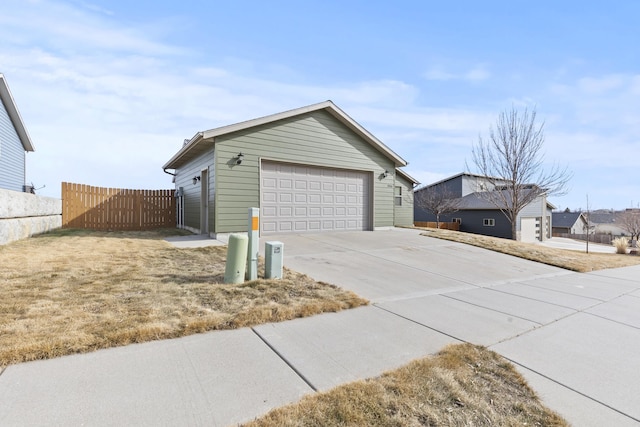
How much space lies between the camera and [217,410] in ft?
6.50

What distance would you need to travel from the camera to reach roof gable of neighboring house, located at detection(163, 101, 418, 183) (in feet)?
30.8

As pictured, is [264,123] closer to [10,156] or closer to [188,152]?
[188,152]

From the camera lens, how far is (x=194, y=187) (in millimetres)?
12453

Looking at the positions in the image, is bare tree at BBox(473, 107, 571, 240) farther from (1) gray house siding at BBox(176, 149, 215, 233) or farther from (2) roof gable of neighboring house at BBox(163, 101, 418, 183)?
(1) gray house siding at BBox(176, 149, 215, 233)

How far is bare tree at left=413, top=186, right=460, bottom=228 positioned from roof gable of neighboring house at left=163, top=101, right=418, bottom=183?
14768mm

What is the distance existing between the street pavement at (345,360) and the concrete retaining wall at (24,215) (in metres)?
8.65

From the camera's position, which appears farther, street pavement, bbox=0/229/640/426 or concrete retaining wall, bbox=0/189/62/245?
concrete retaining wall, bbox=0/189/62/245

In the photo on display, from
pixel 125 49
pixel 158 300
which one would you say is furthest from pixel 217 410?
pixel 125 49

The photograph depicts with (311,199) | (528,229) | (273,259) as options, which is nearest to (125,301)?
(273,259)

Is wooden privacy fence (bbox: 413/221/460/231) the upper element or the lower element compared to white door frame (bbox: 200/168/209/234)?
lower

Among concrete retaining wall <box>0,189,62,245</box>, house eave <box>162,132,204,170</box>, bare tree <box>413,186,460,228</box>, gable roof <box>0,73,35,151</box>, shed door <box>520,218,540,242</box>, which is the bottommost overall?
shed door <box>520,218,540,242</box>

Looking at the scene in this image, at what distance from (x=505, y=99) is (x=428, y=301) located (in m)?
15.7

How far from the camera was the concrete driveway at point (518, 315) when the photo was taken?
2.44 meters

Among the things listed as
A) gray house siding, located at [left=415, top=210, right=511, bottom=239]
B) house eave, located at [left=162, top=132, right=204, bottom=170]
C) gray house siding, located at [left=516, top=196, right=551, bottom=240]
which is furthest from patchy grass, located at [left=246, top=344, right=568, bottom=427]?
gray house siding, located at [left=516, top=196, right=551, bottom=240]
